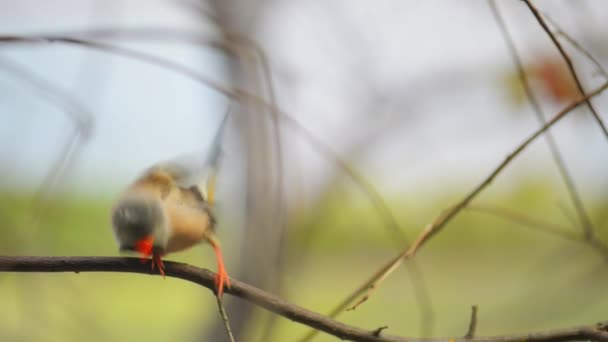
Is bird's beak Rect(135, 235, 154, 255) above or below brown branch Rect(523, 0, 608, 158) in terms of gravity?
below

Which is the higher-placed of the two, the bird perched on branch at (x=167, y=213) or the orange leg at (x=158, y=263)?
the bird perched on branch at (x=167, y=213)

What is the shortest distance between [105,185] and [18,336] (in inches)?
9.9

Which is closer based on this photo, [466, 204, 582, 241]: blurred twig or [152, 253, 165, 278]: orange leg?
[152, 253, 165, 278]: orange leg

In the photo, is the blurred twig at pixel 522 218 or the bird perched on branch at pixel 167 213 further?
the blurred twig at pixel 522 218

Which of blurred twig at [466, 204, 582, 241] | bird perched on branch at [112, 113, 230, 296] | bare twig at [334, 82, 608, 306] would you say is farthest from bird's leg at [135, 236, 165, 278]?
blurred twig at [466, 204, 582, 241]

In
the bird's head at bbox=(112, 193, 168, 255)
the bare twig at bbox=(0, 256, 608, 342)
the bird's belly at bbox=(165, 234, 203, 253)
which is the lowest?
the bare twig at bbox=(0, 256, 608, 342)

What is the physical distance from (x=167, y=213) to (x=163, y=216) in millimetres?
15

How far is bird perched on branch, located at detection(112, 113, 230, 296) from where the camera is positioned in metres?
0.41

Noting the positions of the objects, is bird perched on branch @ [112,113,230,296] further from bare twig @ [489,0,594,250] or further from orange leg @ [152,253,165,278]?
bare twig @ [489,0,594,250]

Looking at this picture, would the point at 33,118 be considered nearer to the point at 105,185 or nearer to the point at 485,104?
the point at 105,185

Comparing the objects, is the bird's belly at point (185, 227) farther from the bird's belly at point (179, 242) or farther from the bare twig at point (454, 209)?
the bare twig at point (454, 209)

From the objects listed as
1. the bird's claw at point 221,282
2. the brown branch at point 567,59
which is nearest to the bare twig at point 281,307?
the bird's claw at point 221,282

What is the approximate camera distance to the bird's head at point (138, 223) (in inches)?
16.2

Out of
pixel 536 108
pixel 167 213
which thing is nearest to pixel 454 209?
pixel 536 108
